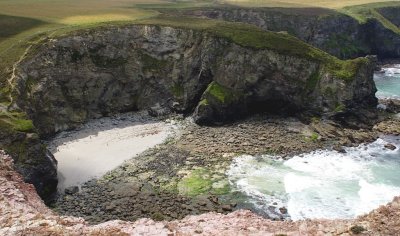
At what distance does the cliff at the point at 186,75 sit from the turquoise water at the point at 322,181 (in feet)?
40.5

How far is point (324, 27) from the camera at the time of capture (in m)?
108

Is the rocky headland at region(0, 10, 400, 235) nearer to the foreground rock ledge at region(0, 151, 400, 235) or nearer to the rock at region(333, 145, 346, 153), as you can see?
the rock at region(333, 145, 346, 153)

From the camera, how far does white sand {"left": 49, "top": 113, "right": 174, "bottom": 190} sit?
49.8m

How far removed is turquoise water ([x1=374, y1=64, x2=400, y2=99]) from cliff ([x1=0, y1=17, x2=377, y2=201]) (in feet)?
58.2

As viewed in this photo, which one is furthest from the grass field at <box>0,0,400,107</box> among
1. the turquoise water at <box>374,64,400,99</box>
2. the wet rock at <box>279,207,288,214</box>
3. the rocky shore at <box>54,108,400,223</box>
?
the wet rock at <box>279,207,288,214</box>

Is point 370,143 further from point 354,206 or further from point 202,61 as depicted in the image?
point 202,61

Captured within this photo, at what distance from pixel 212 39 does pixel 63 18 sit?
29.9 m

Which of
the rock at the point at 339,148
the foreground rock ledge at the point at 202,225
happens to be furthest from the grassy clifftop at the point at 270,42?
the foreground rock ledge at the point at 202,225

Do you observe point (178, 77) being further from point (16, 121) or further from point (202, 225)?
point (202, 225)

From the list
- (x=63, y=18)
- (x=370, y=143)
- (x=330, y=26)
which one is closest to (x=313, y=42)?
(x=330, y=26)

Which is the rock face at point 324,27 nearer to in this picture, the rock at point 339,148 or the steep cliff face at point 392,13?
the steep cliff face at point 392,13

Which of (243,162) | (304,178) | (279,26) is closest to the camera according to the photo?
(304,178)

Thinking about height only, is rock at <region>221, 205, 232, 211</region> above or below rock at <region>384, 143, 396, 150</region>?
below

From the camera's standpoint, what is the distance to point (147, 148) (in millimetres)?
56250
